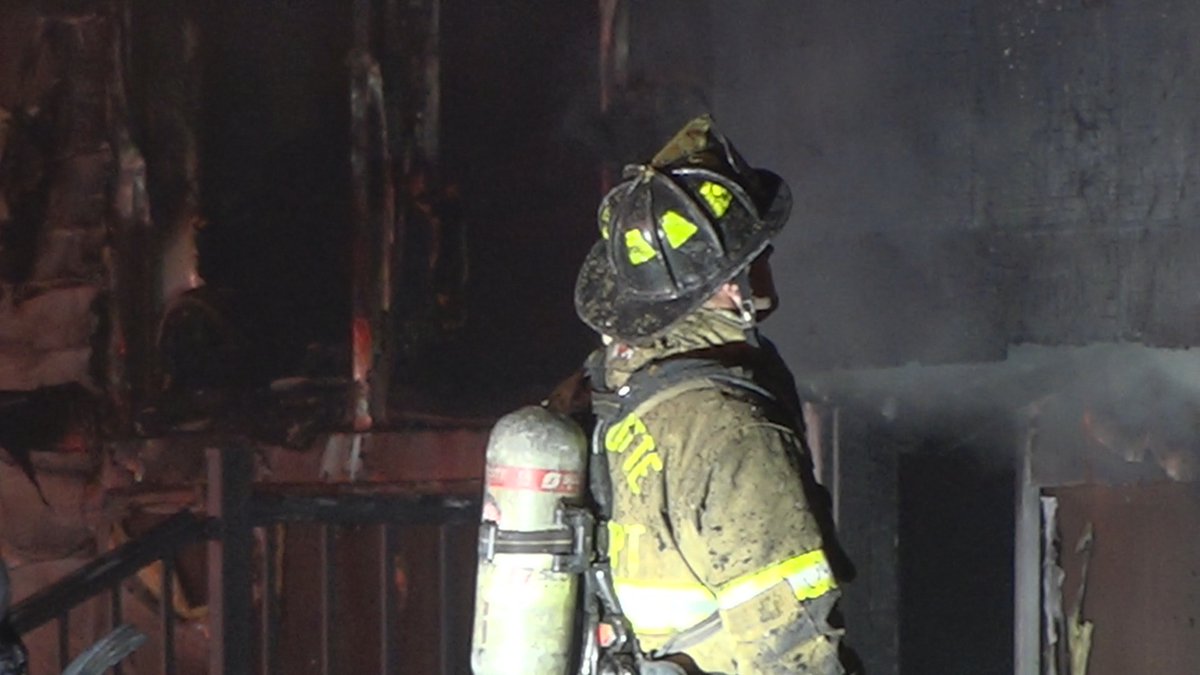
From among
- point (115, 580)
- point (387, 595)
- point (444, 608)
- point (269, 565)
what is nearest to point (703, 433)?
point (115, 580)

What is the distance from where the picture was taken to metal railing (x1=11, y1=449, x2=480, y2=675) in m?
4.17

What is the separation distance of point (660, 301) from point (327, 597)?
2.15m

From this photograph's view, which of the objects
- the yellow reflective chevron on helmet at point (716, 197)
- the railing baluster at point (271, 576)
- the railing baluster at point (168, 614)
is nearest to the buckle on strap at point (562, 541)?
the yellow reflective chevron on helmet at point (716, 197)

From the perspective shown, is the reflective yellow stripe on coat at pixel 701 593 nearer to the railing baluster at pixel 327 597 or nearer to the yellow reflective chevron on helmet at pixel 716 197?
the yellow reflective chevron on helmet at pixel 716 197

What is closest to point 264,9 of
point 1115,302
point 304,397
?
point 304,397

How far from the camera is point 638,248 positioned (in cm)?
292

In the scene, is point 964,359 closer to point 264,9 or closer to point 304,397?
point 304,397

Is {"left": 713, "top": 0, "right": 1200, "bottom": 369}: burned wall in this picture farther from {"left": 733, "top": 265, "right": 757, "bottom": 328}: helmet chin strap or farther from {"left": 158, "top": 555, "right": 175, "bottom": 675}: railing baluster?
{"left": 158, "top": 555, "right": 175, "bottom": 675}: railing baluster

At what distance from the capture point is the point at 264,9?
4.98m

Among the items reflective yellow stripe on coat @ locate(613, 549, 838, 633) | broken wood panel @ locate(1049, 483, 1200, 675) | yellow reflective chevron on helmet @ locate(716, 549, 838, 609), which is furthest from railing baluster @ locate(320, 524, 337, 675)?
yellow reflective chevron on helmet @ locate(716, 549, 838, 609)

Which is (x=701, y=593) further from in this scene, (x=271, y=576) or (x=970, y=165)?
(x=271, y=576)

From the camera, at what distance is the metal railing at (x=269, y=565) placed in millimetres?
4168

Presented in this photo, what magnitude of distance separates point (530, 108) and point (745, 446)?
2.71 meters

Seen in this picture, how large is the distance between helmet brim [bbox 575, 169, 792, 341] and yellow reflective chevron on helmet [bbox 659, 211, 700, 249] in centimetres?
9
